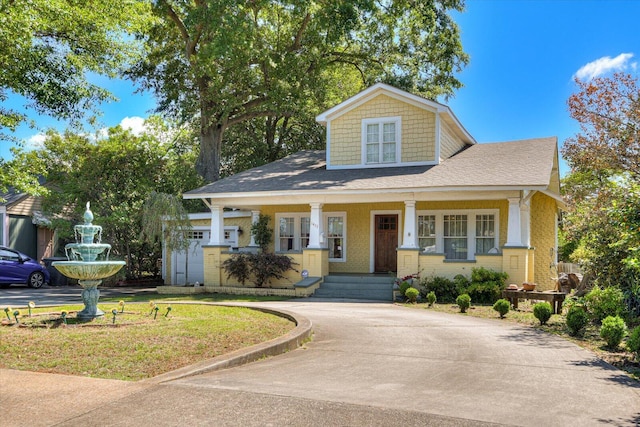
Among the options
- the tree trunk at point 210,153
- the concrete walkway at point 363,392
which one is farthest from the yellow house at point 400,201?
the concrete walkway at point 363,392

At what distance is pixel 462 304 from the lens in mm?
14016

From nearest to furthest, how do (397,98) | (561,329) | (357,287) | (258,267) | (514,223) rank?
(561,329) < (514,223) < (357,287) < (258,267) < (397,98)

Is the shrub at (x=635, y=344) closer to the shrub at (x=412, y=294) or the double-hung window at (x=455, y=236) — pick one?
the shrub at (x=412, y=294)

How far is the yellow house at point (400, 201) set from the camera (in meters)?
17.4

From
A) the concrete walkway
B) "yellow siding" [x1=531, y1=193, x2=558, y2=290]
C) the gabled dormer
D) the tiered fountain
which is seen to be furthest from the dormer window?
the concrete walkway

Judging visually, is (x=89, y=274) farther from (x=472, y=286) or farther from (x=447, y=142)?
(x=447, y=142)

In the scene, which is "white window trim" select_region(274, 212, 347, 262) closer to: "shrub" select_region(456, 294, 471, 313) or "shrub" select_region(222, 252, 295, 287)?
"shrub" select_region(222, 252, 295, 287)

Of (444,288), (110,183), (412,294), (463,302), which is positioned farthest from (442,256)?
(110,183)

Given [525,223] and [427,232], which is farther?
[427,232]

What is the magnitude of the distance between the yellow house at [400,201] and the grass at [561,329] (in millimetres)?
2182

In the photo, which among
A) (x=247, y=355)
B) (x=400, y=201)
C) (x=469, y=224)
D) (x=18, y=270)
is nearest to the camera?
(x=247, y=355)

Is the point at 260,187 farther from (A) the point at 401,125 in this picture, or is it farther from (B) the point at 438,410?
(B) the point at 438,410

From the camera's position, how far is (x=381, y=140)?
68.7ft

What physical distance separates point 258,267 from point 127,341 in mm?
10883
